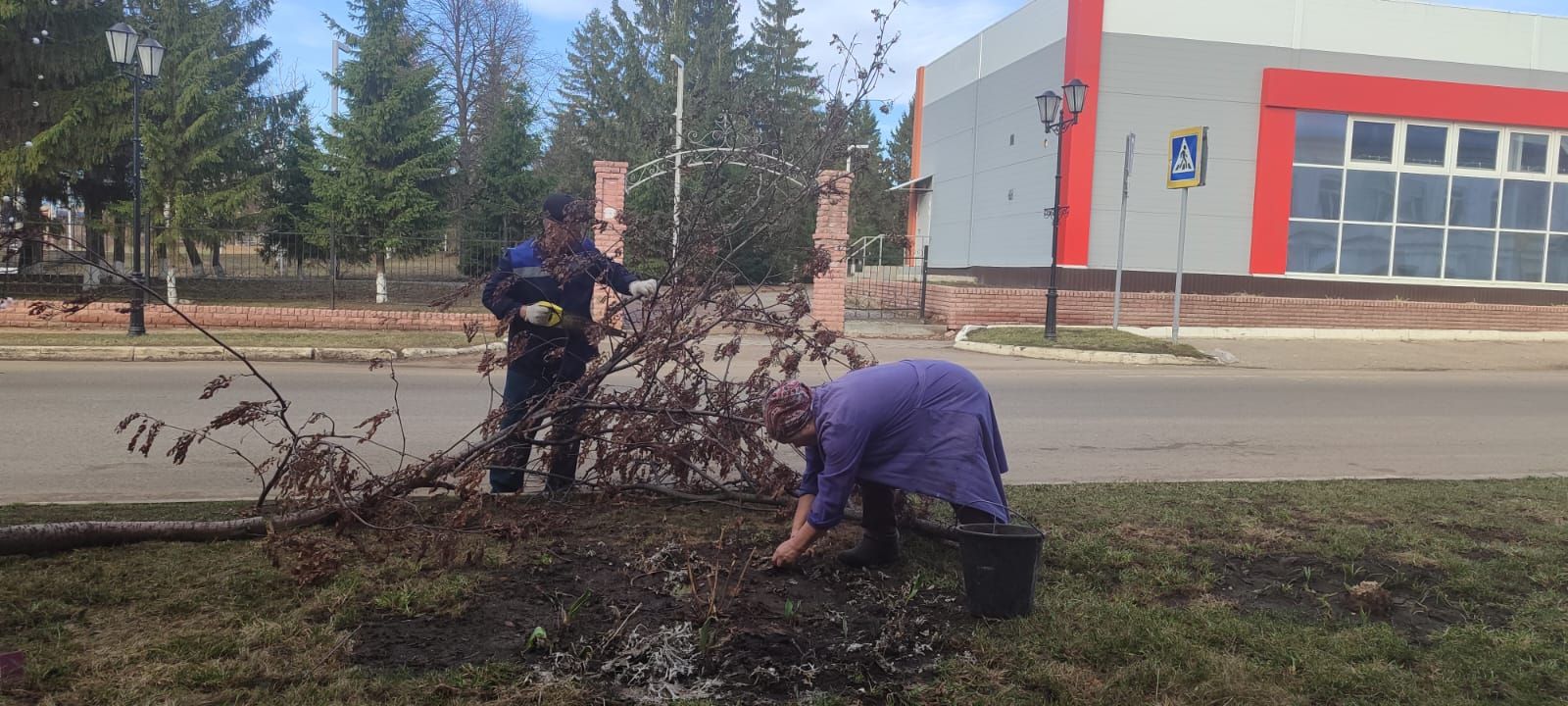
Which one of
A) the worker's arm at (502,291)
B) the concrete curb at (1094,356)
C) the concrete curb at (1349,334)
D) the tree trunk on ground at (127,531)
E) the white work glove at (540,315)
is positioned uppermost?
the worker's arm at (502,291)

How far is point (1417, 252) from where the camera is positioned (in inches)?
899

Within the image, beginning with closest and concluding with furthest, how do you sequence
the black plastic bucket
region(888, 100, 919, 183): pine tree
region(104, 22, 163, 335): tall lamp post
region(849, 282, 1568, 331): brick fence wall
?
the black plastic bucket
region(104, 22, 163, 335): tall lamp post
region(849, 282, 1568, 331): brick fence wall
region(888, 100, 919, 183): pine tree

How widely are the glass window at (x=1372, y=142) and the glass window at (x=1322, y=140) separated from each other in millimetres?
329

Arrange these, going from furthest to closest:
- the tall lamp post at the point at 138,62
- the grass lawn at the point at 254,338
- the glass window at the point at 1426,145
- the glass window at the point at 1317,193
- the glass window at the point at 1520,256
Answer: the glass window at the point at 1520,256 → the glass window at the point at 1426,145 → the glass window at the point at 1317,193 → the tall lamp post at the point at 138,62 → the grass lawn at the point at 254,338

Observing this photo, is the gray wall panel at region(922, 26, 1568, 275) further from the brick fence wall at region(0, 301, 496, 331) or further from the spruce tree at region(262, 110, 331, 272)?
the spruce tree at region(262, 110, 331, 272)

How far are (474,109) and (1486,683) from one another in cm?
4015

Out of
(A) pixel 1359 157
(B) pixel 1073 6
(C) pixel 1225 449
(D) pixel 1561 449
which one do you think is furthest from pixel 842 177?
(A) pixel 1359 157

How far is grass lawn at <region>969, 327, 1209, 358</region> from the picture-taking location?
51.4 feet

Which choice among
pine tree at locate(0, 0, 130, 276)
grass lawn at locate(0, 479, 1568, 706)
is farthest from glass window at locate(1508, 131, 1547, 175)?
pine tree at locate(0, 0, 130, 276)

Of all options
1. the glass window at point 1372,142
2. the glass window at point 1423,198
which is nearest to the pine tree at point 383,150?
the glass window at point 1372,142

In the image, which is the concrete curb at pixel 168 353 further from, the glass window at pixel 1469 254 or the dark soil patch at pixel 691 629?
the glass window at pixel 1469 254

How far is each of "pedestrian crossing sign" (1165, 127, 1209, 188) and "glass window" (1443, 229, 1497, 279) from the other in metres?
11.2

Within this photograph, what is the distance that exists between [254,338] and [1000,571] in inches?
515

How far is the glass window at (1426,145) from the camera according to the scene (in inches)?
884
